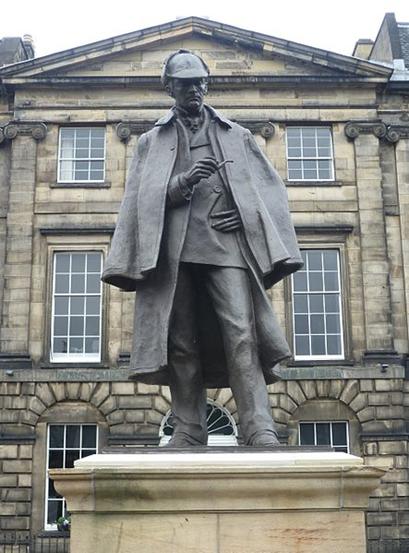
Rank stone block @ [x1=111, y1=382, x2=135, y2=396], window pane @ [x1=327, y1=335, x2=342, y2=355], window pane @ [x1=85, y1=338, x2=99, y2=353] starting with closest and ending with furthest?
stone block @ [x1=111, y1=382, x2=135, y2=396]
window pane @ [x1=85, y1=338, x2=99, y2=353]
window pane @ [x1=327, y1=335, x2=342, y2=355]

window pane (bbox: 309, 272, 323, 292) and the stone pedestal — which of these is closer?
the stone pedestal

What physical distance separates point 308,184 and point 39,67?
762 cm

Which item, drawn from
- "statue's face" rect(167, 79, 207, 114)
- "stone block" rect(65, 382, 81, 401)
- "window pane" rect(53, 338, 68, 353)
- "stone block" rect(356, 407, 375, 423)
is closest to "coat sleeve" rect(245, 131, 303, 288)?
"statue's face" rect(167, 79, 207, 114)

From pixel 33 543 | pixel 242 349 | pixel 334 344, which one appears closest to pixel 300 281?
pixel 334 344

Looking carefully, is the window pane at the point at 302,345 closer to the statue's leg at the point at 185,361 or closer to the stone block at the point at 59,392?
the stone block at the point at 59,392

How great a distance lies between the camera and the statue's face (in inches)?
206

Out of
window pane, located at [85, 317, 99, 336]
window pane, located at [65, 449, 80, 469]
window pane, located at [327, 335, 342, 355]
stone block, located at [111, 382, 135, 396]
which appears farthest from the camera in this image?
window pane, located at [327, 335, 342, 355]

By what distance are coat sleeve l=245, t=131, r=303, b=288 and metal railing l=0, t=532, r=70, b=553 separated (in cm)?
1632

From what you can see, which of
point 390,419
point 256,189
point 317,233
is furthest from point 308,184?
point 256,189

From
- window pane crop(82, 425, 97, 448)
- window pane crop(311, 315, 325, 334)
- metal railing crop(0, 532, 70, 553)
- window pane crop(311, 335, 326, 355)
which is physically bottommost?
metal railing crop(0, 532, 70, 553)

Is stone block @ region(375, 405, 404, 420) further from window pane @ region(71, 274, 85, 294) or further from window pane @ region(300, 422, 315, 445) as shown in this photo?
window pane @ region(71, 274, 85, 294)

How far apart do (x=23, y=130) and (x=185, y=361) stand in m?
19.1

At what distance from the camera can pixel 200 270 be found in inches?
200

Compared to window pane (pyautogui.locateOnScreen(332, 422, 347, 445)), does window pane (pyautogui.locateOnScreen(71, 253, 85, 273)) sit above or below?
above
